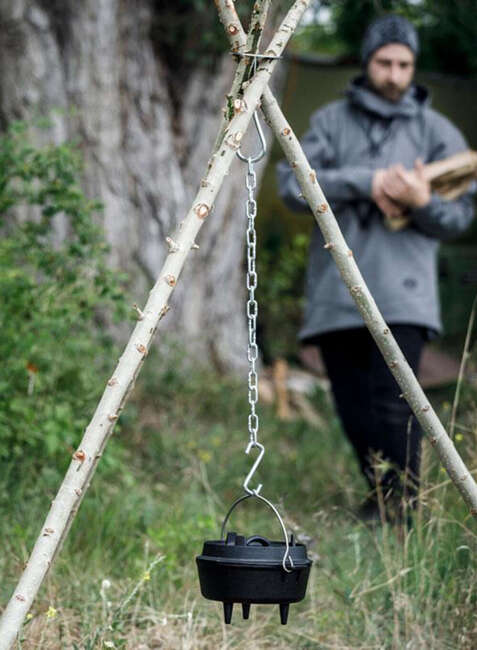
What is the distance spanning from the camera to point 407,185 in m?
3.26

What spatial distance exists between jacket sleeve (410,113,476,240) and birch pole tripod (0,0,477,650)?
1.20m

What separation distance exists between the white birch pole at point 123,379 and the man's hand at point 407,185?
110 centimetres

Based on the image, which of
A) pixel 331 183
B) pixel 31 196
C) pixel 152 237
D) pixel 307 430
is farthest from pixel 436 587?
pixel 152 237

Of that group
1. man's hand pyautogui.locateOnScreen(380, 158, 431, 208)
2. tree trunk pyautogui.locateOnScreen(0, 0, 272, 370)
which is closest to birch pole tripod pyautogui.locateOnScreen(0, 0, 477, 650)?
man's hand pyautogui.locateOnScreen(380, 158, 431, 208)

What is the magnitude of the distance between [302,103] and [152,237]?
3.47 metres

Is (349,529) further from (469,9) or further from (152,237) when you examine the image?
(469,9)

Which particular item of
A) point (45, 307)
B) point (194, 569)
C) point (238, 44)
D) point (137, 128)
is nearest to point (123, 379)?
point (238, 44)

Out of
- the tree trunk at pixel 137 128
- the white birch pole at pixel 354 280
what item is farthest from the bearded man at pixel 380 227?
the tree trunk at pixel 137 128

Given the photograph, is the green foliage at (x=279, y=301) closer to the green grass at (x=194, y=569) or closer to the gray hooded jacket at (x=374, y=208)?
the green grass at (x=194, y=569)

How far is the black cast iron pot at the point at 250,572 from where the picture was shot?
1.90m

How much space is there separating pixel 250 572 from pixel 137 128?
371cm

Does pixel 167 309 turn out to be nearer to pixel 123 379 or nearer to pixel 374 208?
pixel 123 379

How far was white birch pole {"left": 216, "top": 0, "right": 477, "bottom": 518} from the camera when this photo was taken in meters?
2.21

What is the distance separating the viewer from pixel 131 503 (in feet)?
11.0
